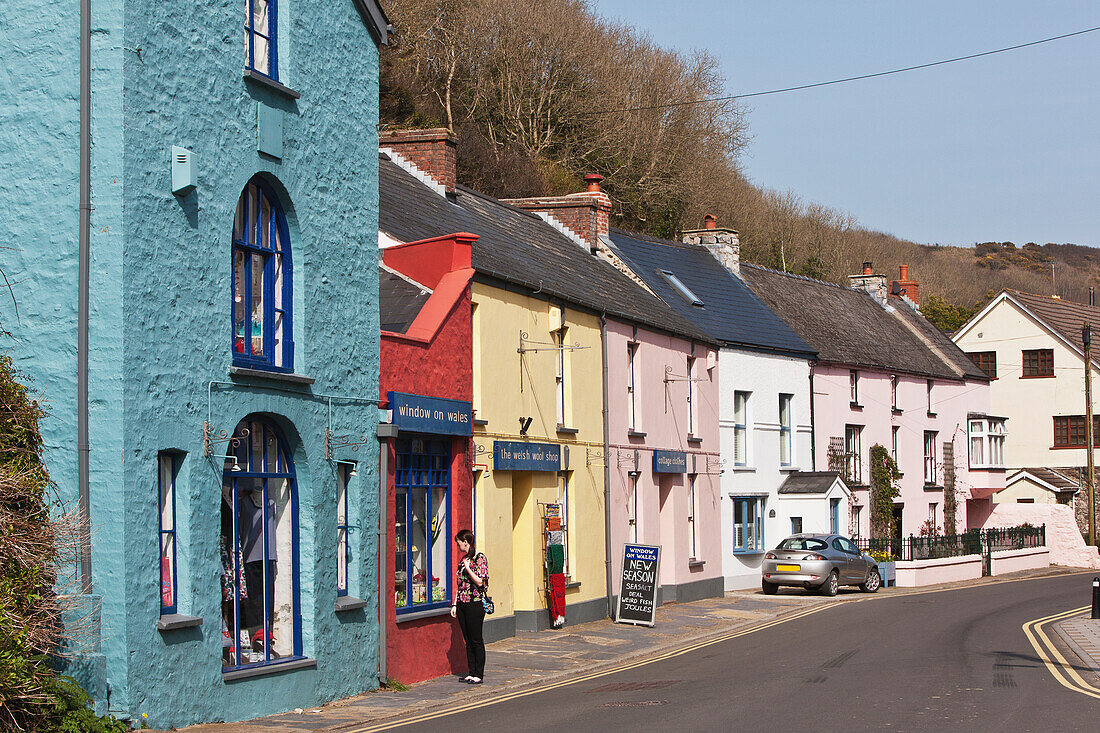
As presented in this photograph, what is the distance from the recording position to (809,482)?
3672cm

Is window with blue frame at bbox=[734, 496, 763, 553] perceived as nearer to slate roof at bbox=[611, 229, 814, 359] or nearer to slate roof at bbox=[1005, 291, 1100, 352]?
slate roof at bbox=[611, 229, 814, 359]

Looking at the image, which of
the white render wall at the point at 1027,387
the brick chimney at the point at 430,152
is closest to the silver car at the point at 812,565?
the brick chimney at the point at 430,152

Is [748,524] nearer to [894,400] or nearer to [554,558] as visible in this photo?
[894,400]

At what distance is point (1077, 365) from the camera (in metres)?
56.1

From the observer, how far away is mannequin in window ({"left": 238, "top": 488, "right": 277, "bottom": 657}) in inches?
534

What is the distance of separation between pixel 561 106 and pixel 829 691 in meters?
39.6

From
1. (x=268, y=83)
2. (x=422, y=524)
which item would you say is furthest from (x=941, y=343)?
(x=268, y=83)

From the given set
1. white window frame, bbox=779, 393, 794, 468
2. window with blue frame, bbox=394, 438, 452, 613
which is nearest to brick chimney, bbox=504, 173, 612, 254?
white window frame, bbox=779, 393, 794, 468

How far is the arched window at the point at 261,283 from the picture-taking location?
44.4 ft

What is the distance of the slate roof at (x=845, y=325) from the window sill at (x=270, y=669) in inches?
1102

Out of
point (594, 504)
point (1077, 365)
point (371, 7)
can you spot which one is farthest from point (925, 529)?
point (371, 7)

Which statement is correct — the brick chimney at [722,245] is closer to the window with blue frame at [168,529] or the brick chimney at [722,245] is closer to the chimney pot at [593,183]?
the chimney pot at [593,183]

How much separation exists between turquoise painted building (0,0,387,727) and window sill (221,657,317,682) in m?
0.03

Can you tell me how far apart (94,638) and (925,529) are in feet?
130
